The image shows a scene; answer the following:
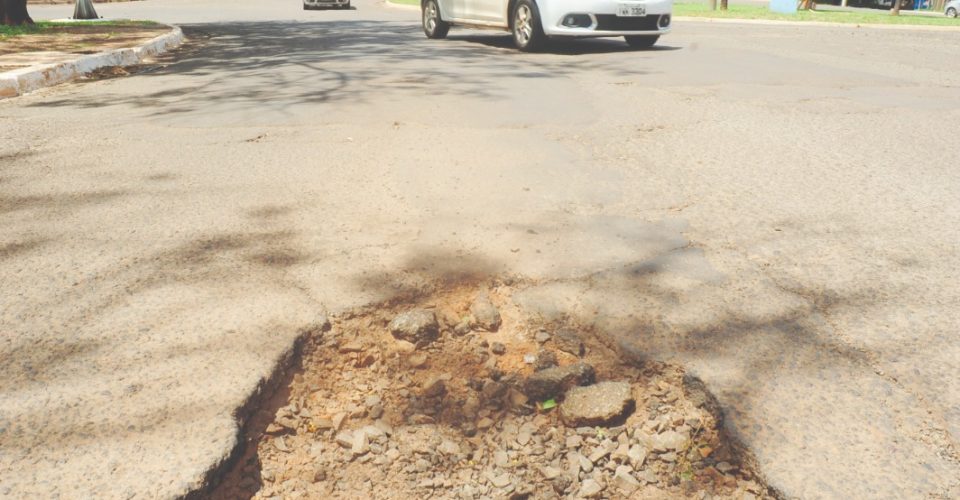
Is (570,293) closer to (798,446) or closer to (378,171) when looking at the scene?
(798,446)

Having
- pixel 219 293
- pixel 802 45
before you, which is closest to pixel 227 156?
pixel 219 293

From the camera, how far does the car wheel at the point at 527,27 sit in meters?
9.28

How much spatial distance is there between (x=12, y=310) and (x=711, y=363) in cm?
216

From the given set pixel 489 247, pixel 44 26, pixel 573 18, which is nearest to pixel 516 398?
pixel 489 247

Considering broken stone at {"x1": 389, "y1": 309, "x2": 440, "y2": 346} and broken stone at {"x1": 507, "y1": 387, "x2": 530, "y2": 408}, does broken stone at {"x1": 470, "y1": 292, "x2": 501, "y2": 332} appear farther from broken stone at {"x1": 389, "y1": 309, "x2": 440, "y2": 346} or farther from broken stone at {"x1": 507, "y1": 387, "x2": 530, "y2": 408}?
broken stone at {"x1": 507, "y1": 387, "x2": 530, "y2": 408}

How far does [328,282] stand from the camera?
260 centimetres

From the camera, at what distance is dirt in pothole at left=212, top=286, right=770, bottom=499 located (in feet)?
5.60

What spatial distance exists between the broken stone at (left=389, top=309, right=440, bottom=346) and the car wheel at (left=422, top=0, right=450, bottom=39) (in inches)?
388

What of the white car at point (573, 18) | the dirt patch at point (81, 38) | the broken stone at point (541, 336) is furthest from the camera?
the white car at point (573, 18)

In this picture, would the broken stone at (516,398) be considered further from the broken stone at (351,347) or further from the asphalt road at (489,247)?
the broken stone at (351,347)

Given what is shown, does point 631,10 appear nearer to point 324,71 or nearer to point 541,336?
point 324,71

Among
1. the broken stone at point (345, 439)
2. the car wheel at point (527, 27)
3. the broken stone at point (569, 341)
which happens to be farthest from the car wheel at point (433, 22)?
the broken stone at point (345, 439)

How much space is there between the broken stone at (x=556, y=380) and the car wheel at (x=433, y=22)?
10.2m

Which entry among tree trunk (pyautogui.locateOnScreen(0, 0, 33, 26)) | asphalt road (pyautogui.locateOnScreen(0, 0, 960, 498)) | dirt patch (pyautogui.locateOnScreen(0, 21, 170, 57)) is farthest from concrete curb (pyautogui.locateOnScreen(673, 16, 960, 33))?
tree trunk (pyautogui.locateOnScreen(0, 0, 33, 26))
